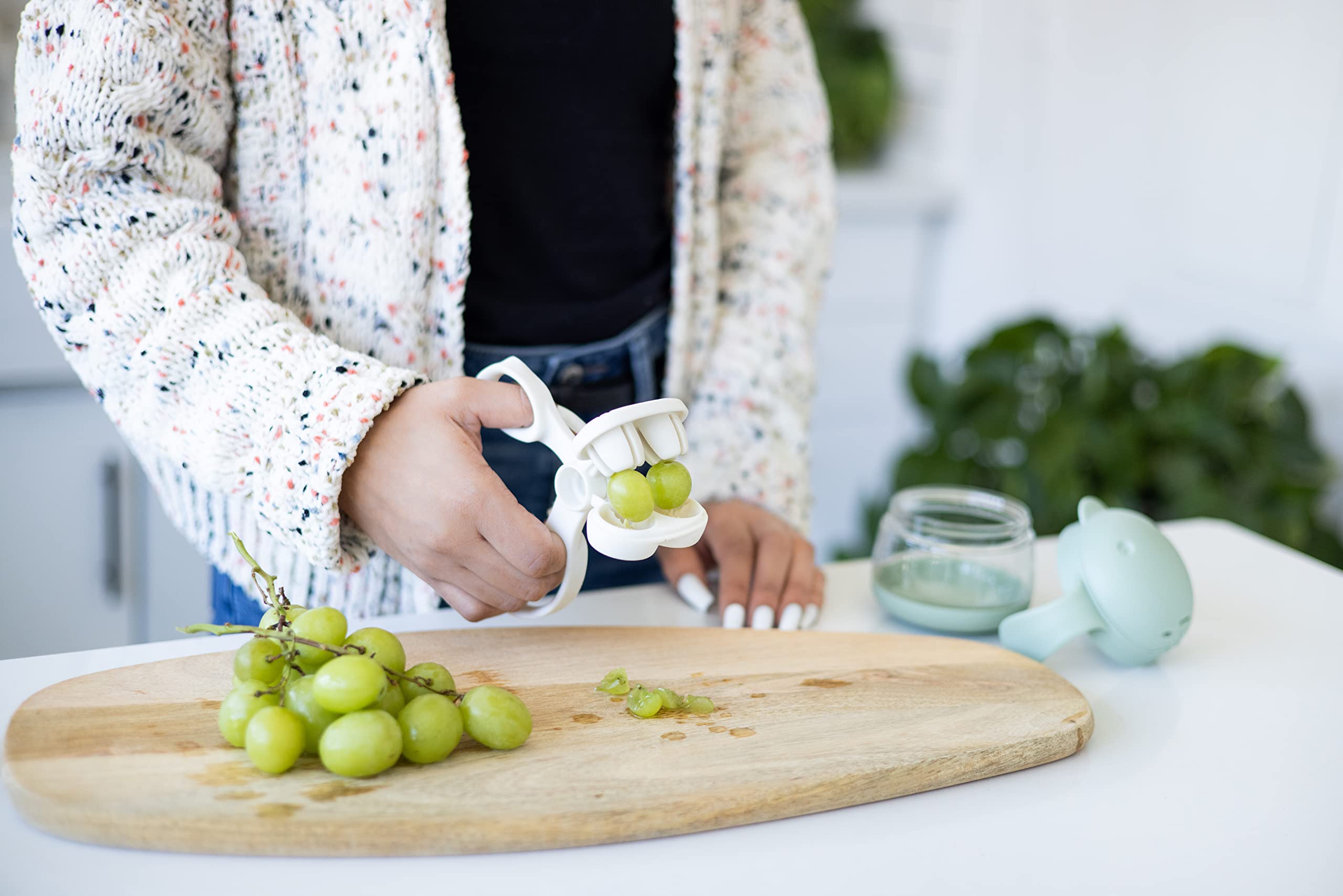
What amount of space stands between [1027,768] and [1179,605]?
0.22 metres

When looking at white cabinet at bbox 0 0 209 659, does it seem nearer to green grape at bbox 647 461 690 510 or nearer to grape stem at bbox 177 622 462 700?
grape stem at bbox 177 622 462 700

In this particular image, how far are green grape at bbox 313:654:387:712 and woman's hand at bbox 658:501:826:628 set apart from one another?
37 centimetres

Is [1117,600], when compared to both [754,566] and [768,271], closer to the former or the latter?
[754,566]

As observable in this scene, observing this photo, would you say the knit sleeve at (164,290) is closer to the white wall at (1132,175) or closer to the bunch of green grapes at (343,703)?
the bunch of green grapes at (343,703)

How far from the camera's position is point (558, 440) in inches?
28.3

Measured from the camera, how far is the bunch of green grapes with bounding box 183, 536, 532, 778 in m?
0.60

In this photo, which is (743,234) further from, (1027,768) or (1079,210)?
(1079,210)

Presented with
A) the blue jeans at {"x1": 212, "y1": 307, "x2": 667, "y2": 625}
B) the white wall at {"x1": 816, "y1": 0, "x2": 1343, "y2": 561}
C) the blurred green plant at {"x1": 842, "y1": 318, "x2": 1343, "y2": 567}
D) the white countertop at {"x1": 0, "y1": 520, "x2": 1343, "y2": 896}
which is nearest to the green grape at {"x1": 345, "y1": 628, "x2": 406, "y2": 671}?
the white countertop at {"x1": 0, "y1": 520, "x2": 1343, "y2": 896}

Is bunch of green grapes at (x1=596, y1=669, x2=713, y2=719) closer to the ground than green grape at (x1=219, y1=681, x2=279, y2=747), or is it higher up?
closer to the ground

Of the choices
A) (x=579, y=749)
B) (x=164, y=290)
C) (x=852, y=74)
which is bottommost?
(x=579, y=749)

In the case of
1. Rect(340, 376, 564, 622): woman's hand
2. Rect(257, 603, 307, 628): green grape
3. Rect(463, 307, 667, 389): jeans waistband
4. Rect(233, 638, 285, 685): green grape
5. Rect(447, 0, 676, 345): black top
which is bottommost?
Rect(233, 638, 285, 685): green grape

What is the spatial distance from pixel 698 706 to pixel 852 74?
2.51 meters

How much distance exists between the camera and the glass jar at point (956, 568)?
922 millimetres

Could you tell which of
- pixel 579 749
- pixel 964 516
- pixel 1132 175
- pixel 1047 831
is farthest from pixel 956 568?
pixel 1132 175
